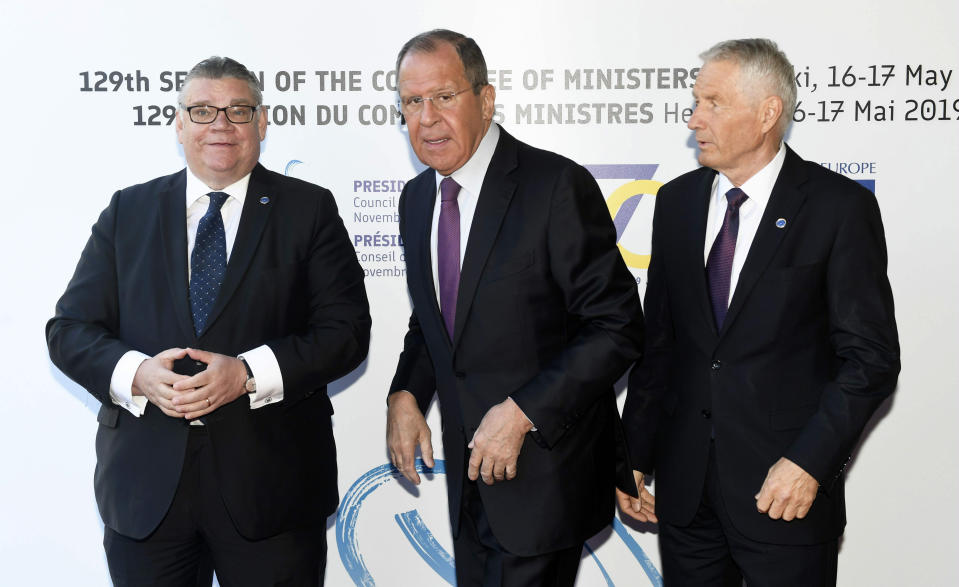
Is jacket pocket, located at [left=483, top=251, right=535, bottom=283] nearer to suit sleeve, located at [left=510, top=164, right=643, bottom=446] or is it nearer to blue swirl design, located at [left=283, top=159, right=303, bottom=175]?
suit sleeve, located at [left=510, top=164, right=643, bottom=446]

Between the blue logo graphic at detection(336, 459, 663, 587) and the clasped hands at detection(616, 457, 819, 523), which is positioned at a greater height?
the clasped hands at detection(616, 457, 819, 523)

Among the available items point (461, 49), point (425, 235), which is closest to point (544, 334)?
point (425, 235)

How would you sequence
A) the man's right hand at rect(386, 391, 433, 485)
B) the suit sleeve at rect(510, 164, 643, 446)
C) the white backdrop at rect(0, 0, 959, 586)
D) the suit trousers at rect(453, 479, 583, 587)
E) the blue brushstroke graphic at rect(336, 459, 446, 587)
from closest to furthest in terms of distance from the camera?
the suit sleeve at rect(510, 164, 643, 446)
the suit trousers at rect(453, 479, 583, 587)
the man's right hand at rect(386, 391, 433, 485)
the white backdrop at rect(0, 0, 959, 586)
the blue brushstroke graphic at rect(336, 459, 446, 587)

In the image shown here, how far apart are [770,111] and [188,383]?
1.66 metres

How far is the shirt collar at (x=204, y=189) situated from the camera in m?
2.46

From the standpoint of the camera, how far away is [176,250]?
2.34m

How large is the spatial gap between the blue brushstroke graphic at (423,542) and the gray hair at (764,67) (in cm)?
220

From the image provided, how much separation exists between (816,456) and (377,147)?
215 cm

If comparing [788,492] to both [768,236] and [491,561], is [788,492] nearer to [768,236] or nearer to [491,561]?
[768,236]

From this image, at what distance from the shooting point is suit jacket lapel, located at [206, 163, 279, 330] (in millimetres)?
2307

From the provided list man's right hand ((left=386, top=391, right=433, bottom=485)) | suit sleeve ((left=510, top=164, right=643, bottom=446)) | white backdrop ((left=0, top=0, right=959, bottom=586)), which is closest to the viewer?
suit sleeve ((left=510, top=164, right=643, bottom=446))

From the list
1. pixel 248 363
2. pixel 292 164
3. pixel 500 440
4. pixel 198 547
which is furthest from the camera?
pixel 292 164

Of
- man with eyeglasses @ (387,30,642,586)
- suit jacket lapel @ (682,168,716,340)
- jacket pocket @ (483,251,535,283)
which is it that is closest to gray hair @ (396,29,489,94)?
man with eyeglasses @ (387,30,642,586)

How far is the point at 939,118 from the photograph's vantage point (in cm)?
341
